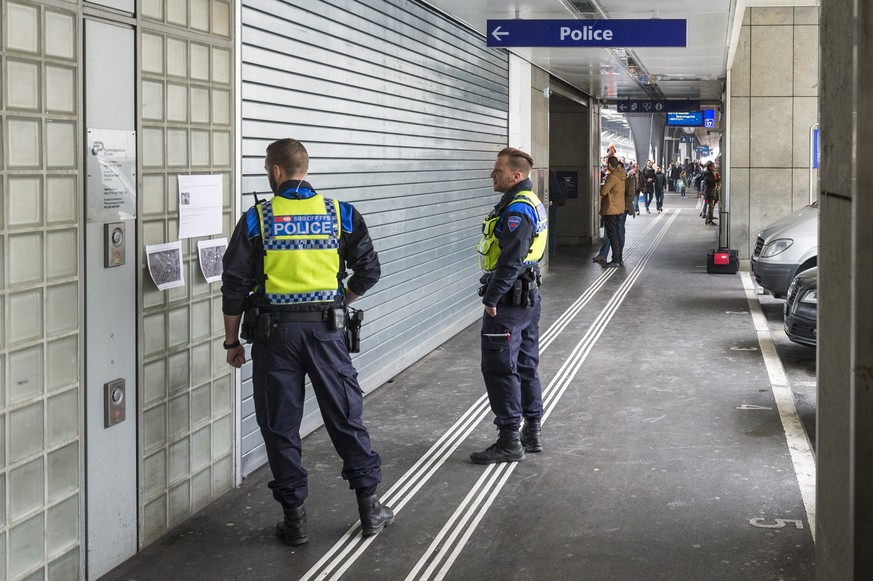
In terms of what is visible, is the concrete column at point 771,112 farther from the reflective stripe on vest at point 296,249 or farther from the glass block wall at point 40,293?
the glass block wall at point 40,293

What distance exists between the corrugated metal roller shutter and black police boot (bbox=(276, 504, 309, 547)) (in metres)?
1.13

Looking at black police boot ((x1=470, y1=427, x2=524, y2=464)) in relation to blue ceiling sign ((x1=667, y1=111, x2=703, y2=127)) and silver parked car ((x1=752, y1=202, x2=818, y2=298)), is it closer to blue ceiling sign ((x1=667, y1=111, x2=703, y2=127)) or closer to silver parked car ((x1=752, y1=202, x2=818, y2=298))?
silver parked car ((x1=752, y1=202, x2=818, y2=298))

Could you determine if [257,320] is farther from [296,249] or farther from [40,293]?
[40,293]

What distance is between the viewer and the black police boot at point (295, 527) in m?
4.86

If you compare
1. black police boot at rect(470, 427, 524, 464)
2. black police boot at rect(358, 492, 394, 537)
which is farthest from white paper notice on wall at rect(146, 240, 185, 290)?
black police boot at rect(470, 427, 524, 464)

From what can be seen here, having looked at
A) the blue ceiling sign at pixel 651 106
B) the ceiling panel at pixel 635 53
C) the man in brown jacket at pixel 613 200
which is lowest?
the man in brown jacket at pixel 613 200

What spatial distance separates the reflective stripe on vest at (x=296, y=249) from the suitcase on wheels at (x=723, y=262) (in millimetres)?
12637

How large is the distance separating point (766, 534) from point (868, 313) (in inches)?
102

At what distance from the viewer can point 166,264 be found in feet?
16.0

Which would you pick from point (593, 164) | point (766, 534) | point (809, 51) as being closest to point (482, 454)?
point (766, 534)

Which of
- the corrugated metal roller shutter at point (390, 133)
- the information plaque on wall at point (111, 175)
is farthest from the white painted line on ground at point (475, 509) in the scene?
the information plaque on wall at point (111, 175)

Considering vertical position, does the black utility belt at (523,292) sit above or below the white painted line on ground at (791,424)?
above

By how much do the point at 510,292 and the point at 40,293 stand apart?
2877 mm

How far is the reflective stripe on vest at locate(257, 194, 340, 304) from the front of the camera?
4.70m
